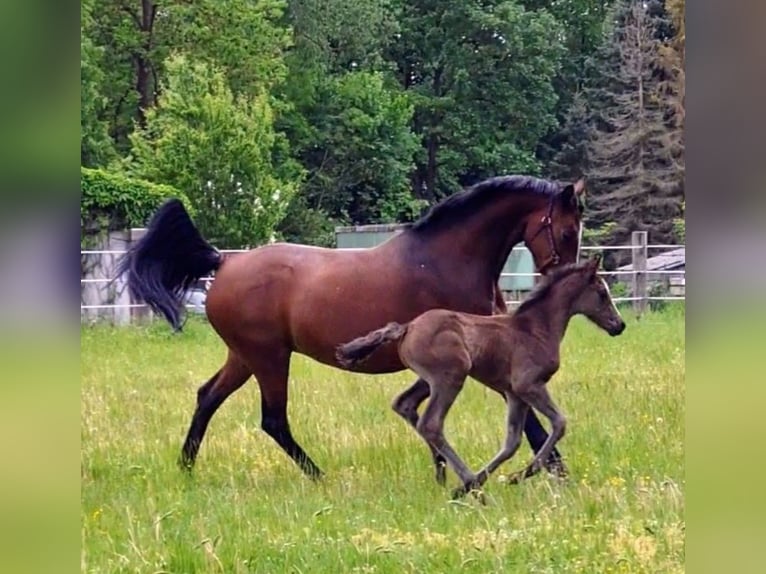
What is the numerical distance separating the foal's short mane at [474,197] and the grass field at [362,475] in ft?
2.62

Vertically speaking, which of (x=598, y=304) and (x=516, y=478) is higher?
(x=598, y=304)

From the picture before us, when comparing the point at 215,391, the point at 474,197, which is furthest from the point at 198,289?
A: the point at 474,197

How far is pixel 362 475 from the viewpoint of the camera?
12.6 feet

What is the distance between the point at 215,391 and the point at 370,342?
3.45ft

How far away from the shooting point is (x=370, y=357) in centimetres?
391

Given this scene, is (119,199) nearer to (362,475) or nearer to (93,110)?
(93,110)

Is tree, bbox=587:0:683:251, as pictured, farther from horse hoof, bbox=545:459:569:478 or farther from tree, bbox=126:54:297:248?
tree, bbox=126:54:297:248

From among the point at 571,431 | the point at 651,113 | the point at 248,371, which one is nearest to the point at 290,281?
the point at 248,371

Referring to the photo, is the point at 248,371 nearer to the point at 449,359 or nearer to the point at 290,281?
the point at 290,281

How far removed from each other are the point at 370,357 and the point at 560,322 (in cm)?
82

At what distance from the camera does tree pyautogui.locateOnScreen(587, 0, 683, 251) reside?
394 cm

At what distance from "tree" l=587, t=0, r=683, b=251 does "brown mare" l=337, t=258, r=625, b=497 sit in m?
0.69

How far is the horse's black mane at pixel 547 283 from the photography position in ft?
12.2

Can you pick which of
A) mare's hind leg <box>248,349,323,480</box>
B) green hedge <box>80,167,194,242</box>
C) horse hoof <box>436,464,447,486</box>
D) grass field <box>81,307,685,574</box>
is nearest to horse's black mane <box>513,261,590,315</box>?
grass field <box>81,307,685,574</box>
